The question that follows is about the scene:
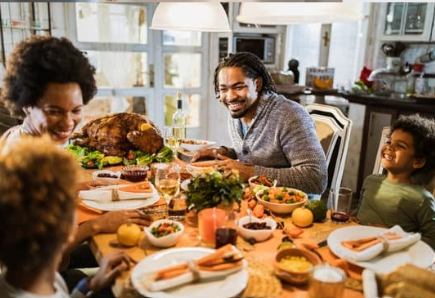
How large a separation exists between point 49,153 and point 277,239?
2.47ft

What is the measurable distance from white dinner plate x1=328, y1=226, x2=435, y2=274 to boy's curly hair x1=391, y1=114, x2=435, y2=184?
484 millimetres

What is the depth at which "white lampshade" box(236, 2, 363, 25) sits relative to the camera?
1.46 metres

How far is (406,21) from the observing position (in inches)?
148

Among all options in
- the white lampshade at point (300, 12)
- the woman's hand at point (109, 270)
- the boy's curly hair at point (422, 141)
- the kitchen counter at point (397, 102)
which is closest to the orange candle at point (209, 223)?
the woman's hand at point (109, 270)

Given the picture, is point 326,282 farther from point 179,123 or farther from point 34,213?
point 179,123

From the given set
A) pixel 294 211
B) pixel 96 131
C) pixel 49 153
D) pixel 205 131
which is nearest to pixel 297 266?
pixel 294 211

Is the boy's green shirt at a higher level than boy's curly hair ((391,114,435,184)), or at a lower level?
lower

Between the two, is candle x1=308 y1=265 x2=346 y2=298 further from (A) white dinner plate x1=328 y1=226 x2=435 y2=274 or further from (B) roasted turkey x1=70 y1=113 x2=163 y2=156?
(B) roasted turkey x1=70 y1=113 x2=163 y2=156

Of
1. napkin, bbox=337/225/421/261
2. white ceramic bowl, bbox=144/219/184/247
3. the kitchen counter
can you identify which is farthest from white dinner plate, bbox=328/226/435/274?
the kitchen counter

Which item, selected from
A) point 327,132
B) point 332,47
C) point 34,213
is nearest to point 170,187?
point 34,213

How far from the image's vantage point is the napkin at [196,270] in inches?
39.6

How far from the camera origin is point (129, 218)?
4.40 feet

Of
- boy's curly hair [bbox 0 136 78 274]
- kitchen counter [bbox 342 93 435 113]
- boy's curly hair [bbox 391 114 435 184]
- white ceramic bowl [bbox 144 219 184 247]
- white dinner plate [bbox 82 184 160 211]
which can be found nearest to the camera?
boy's curly hair [bbox 0 136 78 274]

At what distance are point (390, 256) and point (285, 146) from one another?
2.97 feet
